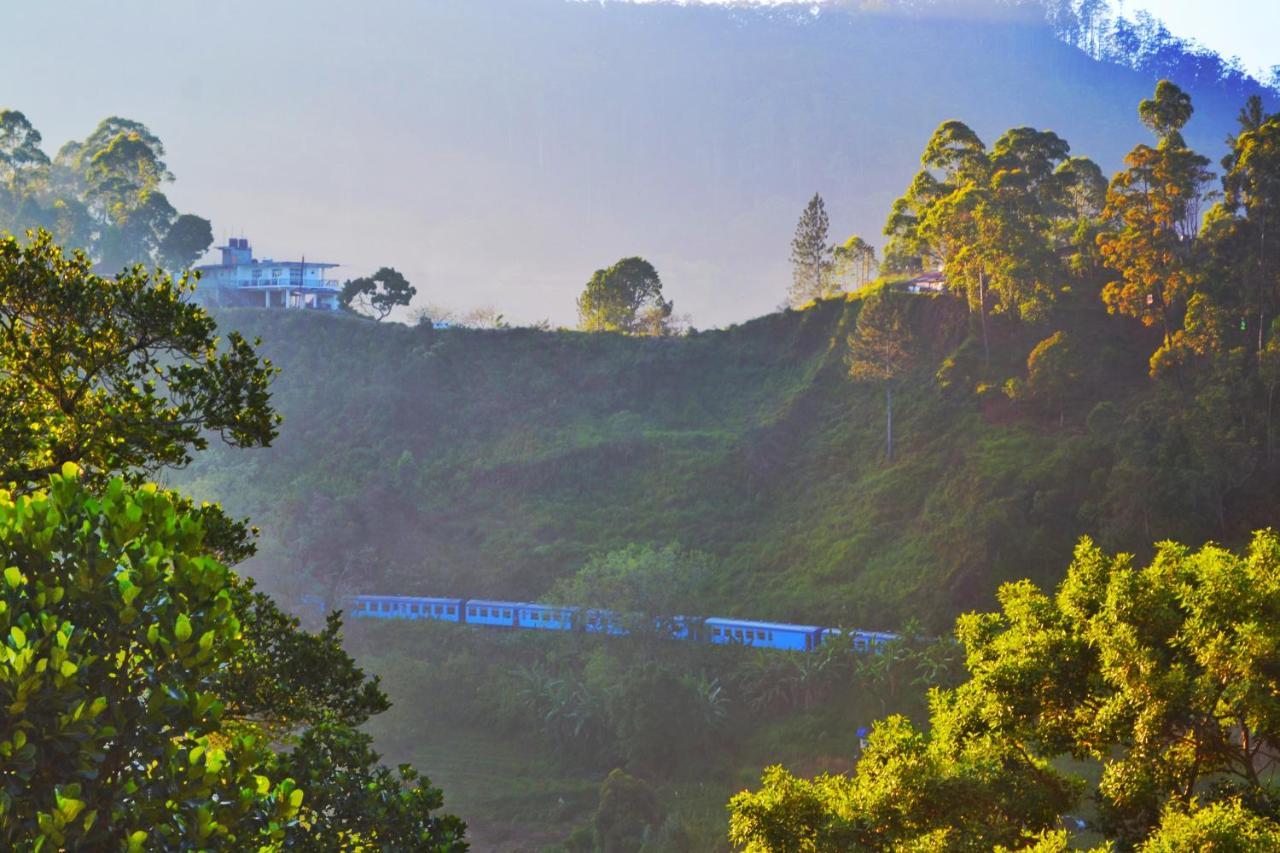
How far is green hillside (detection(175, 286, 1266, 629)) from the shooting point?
40.1 meters

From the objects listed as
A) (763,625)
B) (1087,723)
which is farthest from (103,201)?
(1087,723)

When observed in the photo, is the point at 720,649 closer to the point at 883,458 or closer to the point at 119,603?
the point at 883,458

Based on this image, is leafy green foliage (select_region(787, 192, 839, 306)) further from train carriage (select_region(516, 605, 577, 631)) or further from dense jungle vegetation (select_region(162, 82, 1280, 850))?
train carriage (select_region(516, 605, 577, 631))

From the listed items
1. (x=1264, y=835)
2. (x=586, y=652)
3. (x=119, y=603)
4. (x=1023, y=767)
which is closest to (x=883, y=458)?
(x=586, y=652)

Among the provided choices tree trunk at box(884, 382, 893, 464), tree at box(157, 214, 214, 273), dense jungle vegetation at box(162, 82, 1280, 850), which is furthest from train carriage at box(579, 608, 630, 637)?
tree at box(157, 214, 214, 273)

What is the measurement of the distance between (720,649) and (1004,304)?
19955 mm

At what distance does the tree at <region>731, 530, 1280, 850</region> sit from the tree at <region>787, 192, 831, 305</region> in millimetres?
51930

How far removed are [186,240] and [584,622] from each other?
4562cm

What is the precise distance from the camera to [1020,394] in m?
45.5

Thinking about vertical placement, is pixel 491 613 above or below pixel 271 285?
below

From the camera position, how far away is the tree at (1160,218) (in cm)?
4309

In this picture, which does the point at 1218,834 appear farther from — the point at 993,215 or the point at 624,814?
the point at 993,215

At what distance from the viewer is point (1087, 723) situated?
1207 centimetres

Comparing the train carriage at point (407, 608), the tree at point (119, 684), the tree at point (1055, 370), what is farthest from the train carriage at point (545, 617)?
the tree at point (119, 684)
